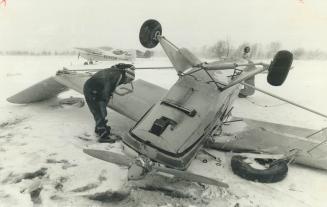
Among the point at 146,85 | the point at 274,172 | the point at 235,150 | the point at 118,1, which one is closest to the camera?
the point at 274,172

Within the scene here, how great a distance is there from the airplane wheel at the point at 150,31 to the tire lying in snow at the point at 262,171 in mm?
4638

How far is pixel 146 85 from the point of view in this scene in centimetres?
1218

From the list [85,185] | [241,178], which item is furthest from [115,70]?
[241,178]

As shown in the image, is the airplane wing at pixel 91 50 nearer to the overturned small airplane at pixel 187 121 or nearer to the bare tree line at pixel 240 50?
the bare tree line at pixel 240 50

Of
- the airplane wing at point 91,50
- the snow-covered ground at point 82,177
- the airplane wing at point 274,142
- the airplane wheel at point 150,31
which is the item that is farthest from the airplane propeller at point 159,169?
the airplane wing at point 91,50

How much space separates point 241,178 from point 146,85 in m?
5.22

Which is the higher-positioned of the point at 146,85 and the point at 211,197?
the point at 146,85

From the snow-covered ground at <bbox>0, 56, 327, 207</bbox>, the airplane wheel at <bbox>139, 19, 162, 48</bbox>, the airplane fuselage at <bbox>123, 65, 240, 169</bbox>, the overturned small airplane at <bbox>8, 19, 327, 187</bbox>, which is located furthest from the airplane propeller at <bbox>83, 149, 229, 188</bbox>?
the airplane wheel at <bbox>139, 19, 162, 48</bbox>

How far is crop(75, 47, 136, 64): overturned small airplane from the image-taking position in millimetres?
27297

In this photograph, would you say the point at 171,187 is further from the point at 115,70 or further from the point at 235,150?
the point at 115,70

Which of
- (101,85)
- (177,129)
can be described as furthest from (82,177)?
(101,85)

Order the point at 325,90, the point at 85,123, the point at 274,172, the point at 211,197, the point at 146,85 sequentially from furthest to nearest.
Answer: the point at 325,90, the point at 146,85, the point at 85,123, the point at 274,172, the point at 211,197

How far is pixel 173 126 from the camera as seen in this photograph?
752cm

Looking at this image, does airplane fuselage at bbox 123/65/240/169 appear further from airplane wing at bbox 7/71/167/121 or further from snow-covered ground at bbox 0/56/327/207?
airplane wing at bbox 7/71/167/121
